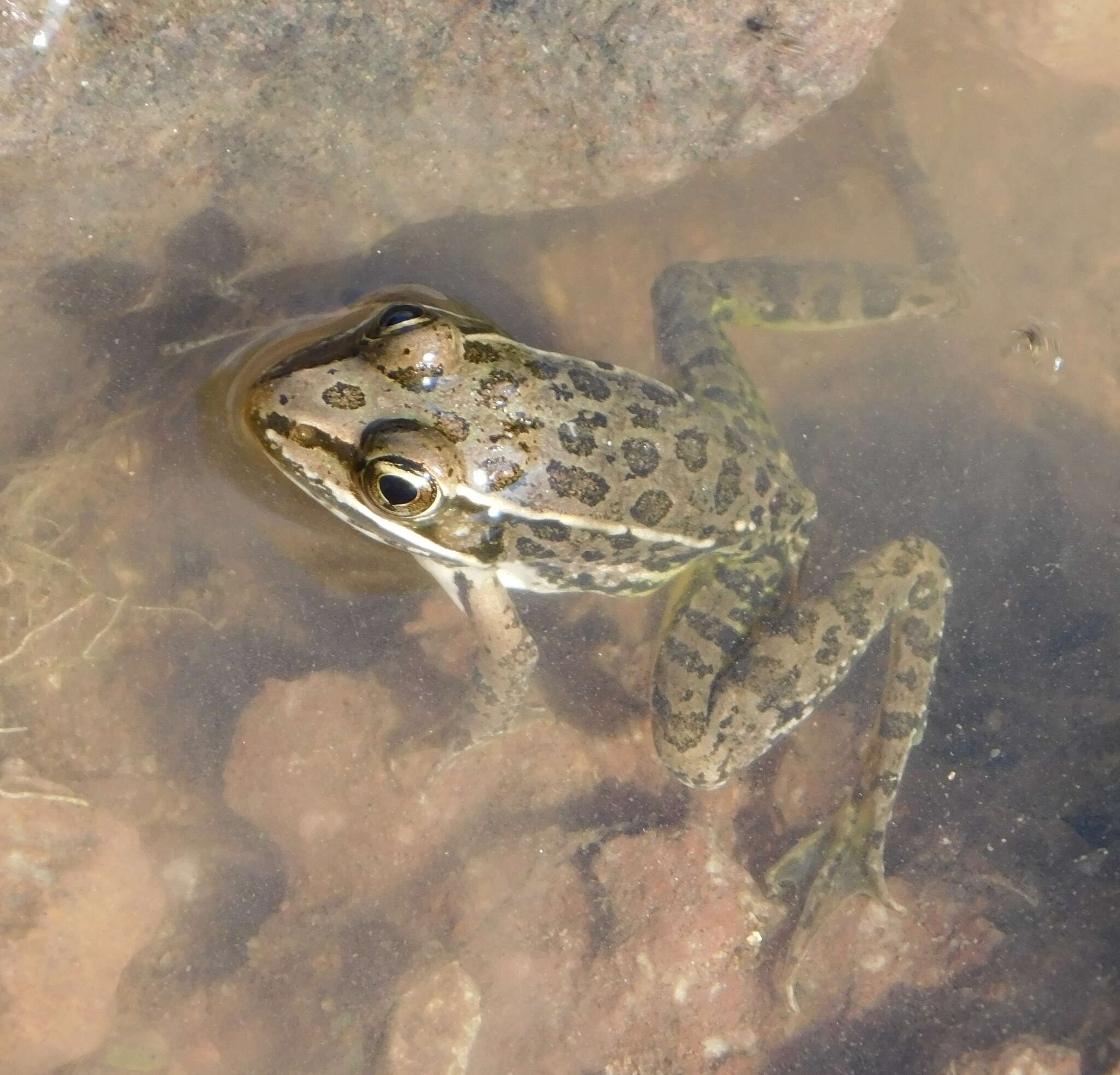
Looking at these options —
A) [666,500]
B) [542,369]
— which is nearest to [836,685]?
[666,500]

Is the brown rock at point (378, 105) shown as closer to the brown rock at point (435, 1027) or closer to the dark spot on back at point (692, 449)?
the dark spot on back at point (692, 449)

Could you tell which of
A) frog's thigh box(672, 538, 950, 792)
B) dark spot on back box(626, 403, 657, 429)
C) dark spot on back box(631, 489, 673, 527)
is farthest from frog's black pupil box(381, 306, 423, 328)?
frog's thigh box(672, 538, 950, 792)

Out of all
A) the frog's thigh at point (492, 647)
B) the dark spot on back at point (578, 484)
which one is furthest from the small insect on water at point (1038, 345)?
the frog's thigh at point (492, 647)

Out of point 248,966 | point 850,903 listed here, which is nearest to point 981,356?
point 850,903

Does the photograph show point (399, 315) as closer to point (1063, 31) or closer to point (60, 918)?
point (60, 918)

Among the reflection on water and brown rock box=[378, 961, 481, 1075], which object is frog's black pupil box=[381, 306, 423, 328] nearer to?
the reflection on water
